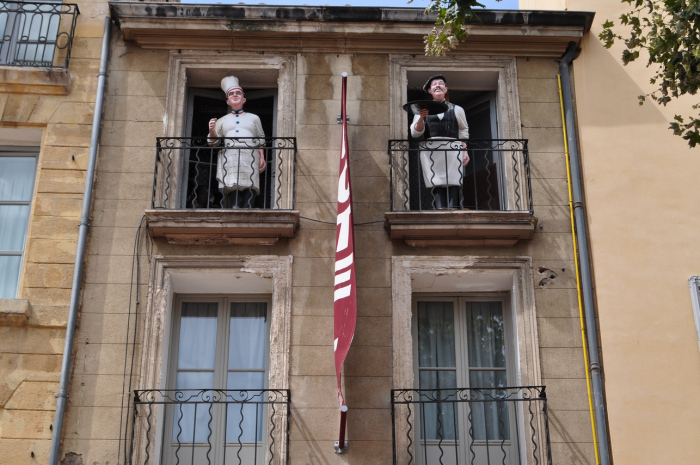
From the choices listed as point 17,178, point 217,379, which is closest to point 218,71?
point 17,178

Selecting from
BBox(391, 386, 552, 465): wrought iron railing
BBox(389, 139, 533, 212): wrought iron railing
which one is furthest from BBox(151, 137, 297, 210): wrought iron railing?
BBox(391, 386, 552, 465): wrought iron railing

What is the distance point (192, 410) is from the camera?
9977 millimetres

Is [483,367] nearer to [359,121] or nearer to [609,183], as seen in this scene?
[609,183]

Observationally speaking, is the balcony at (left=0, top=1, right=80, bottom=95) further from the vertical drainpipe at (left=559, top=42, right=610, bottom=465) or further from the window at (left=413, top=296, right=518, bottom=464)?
the vertical drainpipe at (left=559, top=42, right=610, bottom=465)

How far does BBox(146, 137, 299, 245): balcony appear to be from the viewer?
1005 centimetres

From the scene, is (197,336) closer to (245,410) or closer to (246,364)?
(246,364)

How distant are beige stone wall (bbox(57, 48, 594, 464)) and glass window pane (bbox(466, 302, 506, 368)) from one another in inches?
26.9

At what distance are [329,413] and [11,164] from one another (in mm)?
4967

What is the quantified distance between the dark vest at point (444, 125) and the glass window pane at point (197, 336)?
3296 mm

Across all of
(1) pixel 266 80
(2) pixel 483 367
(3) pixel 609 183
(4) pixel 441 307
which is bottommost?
(2) pixel 483 367

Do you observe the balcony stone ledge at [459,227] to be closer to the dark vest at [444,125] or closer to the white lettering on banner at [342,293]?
the white lettering on banner at [342,293]

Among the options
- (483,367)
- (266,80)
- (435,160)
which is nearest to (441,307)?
(483,367)

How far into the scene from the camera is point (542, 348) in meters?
9.73

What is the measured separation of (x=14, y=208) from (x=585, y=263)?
6.62 metres
